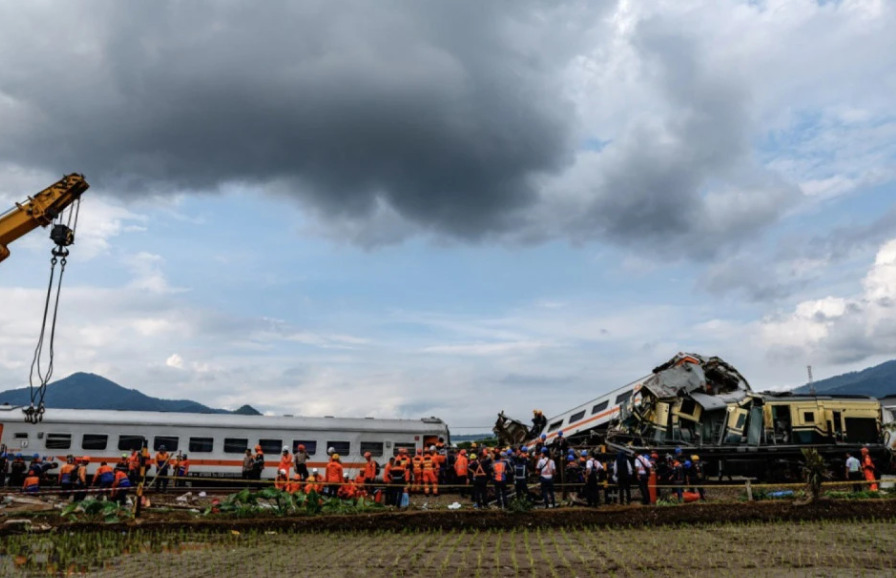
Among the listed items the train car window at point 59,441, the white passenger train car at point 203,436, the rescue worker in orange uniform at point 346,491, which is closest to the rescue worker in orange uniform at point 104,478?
the rescue worker in orange uniform at point 346,491

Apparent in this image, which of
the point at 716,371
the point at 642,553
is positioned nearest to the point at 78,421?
the point at 642,553

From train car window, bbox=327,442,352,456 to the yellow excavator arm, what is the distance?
12269 millimetres

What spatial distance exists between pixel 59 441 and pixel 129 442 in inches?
98.6

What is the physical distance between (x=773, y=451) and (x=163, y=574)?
19174 millimetres

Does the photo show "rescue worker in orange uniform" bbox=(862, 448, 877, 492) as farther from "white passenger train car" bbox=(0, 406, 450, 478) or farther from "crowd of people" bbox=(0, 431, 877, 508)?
"white passenger train car" bbox=(0, 406, 450, 478)

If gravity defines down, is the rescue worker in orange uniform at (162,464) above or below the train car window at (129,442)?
below

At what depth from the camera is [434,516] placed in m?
16.7

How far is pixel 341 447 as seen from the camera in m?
27.5

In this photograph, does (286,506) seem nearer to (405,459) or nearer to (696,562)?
(405,459)

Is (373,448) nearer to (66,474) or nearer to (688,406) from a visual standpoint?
(66,474)

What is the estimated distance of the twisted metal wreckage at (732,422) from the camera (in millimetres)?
22984

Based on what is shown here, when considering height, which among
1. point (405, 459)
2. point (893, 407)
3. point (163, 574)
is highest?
point (893, 407)

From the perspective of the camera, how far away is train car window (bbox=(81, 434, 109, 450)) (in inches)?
1040

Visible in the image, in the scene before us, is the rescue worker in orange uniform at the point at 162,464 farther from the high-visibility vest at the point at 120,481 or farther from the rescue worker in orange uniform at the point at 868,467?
the rescue worker in orange uniform at the point at 868,467
